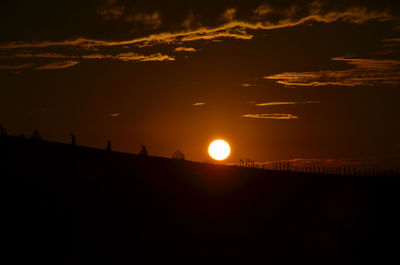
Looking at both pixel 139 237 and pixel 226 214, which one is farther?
pixel 226 214

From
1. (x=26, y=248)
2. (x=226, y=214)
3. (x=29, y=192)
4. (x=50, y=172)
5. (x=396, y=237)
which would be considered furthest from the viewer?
(x=396, y=237)

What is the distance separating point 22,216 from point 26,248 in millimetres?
584

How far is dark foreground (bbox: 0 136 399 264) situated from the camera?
332 inches

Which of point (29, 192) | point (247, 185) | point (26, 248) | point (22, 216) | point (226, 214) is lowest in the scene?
point (26, 248)

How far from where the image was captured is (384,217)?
42.3 ft

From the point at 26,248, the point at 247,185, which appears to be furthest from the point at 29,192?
the point at 247,185

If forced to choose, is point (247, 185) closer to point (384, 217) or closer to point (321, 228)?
point (321, 228)

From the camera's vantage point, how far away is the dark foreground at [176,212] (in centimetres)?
844

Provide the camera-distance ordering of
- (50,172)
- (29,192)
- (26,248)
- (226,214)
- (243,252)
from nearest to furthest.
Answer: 1. (26,248)
2. (29,192)
3. (50,172)
4. (243,252)
5. (226,214)

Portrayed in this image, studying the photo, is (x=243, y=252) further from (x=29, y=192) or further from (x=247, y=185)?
(x=29, y=192)

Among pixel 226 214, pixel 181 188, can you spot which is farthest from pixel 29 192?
pixel 226 214

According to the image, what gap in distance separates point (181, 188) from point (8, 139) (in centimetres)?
371

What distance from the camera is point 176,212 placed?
10320mm

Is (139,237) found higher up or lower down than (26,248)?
higher up
